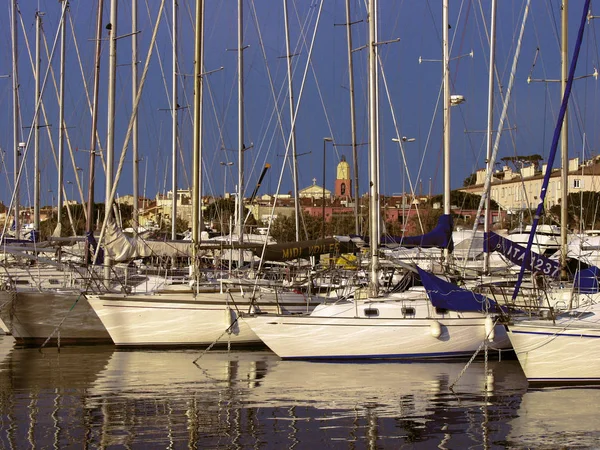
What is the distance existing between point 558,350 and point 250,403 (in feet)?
19.5

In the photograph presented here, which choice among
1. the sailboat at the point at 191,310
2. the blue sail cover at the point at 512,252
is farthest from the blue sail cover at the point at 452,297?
the blue sail cover at the point at 512,252

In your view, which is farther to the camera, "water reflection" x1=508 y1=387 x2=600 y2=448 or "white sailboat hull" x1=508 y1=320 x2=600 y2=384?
"white sailboat hull" x1=508 y1=320 x2=600 y2=384

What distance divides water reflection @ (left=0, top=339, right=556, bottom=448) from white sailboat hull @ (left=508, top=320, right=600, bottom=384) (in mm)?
713

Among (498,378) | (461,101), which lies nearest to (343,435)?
(498,378)

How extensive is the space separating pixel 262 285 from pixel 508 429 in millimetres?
12037

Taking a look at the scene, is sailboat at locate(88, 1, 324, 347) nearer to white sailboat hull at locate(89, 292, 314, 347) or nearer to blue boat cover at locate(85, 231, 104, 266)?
white sailboat hull at locate(89, 292, 314, 347)

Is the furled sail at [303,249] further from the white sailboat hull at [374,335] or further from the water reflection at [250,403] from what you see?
the white sailboat hull at [374,335]

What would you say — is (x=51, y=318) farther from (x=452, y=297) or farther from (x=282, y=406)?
(x=282, y=406)

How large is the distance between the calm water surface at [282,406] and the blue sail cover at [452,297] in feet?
4.52

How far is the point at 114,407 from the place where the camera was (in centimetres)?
1689

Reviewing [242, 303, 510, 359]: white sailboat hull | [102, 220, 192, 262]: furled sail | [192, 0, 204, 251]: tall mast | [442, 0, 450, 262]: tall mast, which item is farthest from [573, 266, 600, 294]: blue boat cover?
[102, 220, 192, 262]: furled sail

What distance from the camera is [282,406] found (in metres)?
17.1

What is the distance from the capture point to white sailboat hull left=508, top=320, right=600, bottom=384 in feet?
60.7

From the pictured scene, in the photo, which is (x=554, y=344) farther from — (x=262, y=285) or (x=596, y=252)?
(x=596, y=252)
